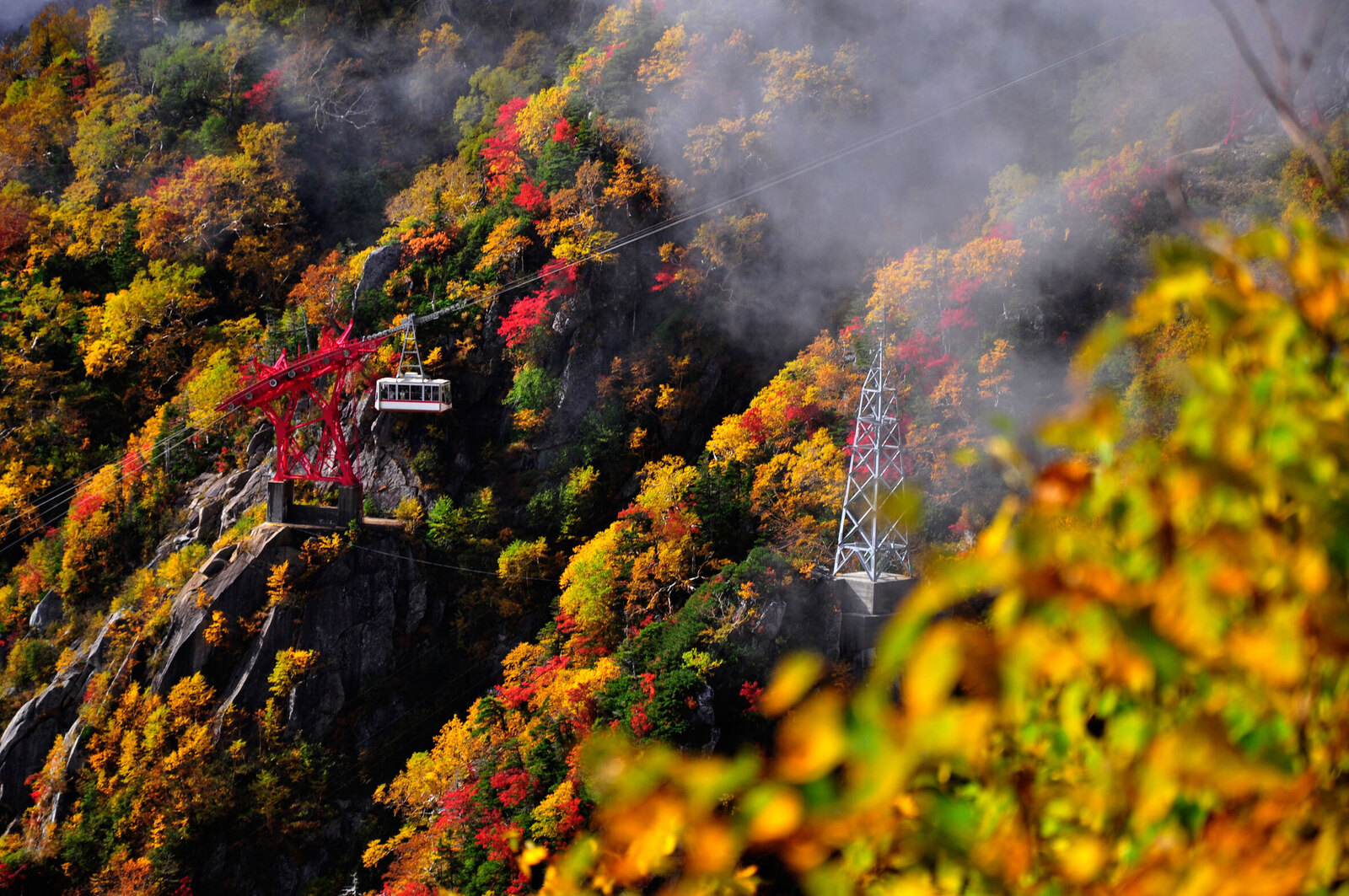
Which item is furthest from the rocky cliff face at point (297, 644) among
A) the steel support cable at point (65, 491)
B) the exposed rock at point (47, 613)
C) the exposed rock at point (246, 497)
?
the steel support cable at point (65, 491)

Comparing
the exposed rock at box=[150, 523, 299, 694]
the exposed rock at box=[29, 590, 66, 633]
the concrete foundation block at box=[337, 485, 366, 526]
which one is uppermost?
the concrete foundation block at box=[337, 485, 366, 526]

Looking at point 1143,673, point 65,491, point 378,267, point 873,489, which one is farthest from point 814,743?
point 65,491

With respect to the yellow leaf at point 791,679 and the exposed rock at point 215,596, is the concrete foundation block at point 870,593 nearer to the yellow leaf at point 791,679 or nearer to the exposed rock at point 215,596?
the exposed rock at point 215,596

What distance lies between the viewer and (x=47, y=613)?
33.5 ft

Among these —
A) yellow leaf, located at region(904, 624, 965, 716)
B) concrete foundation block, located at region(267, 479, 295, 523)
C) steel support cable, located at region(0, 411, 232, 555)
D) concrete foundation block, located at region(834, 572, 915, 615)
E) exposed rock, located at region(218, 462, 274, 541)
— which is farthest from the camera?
steel support cable, located at region(0, 411, 232, 555)

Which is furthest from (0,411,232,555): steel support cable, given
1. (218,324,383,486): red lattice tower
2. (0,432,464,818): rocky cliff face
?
(0,432,464,818): rocky cliff face

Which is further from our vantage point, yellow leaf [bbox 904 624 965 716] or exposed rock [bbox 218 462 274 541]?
exposed rock [bbox 218 462 274 541]

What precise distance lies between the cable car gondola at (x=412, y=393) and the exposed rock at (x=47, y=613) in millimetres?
5277

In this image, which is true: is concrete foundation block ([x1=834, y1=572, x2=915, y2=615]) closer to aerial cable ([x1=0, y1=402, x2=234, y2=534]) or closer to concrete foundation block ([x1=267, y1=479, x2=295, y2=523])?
concrete foundation block ([x1=267, y1=479, x2=295, y2=523])

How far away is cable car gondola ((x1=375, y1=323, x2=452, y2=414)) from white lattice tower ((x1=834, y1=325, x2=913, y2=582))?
469 cm

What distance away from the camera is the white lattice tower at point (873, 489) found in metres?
6.70

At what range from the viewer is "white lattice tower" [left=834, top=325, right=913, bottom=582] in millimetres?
6699

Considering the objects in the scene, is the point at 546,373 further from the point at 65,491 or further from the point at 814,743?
the point at 814,743

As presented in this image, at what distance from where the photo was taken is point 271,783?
26.3 feet
